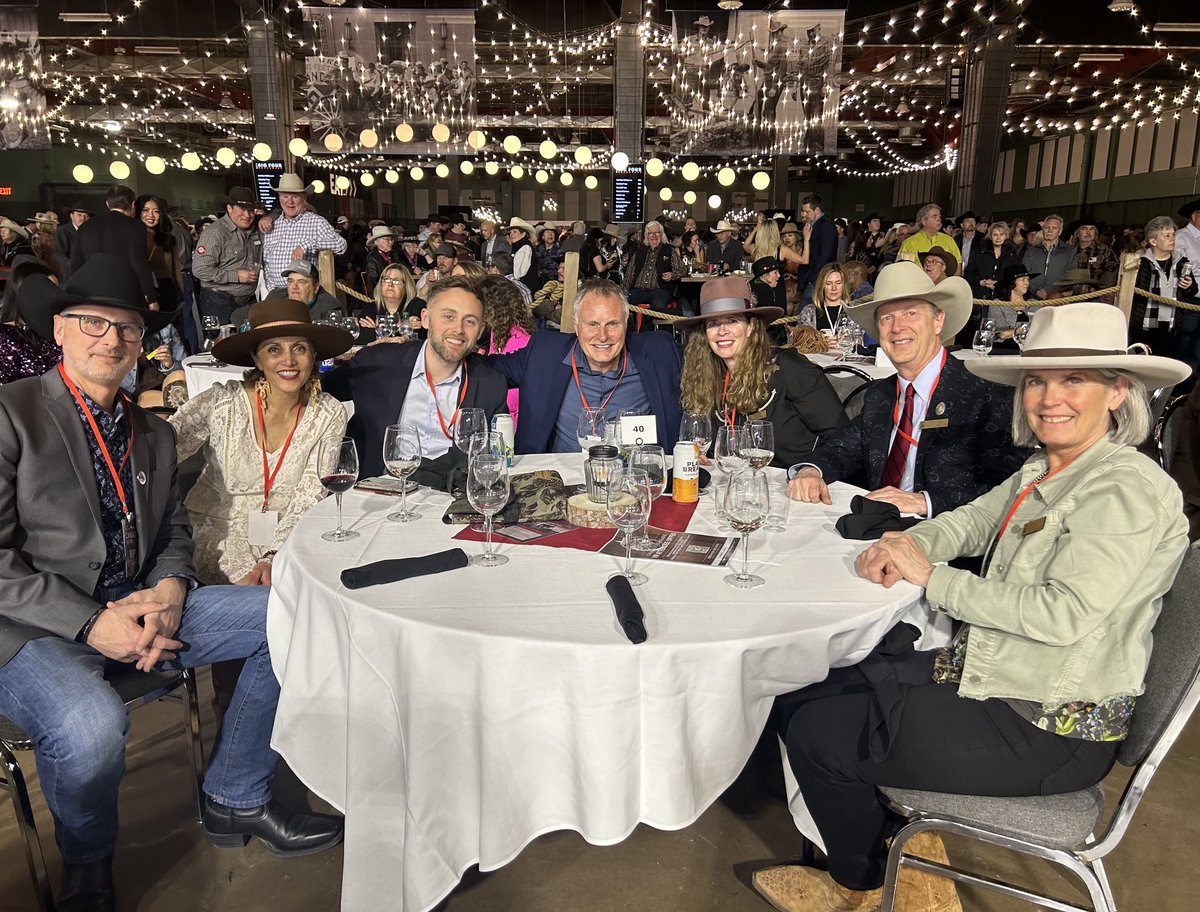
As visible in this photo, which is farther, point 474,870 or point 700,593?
point 474,870

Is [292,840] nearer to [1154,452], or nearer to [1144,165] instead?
[1154,452]

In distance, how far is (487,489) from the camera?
73.0 inches

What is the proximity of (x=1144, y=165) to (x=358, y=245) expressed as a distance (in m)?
17.6

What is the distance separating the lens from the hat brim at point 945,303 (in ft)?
9.09

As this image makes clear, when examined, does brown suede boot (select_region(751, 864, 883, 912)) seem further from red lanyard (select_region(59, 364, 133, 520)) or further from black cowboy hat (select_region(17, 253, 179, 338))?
black cowboy hat (select_region(17, 253, 179, 338))

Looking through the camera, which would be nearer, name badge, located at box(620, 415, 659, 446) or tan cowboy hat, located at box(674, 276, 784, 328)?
name badge, located at box(620, 415, 659, 446)

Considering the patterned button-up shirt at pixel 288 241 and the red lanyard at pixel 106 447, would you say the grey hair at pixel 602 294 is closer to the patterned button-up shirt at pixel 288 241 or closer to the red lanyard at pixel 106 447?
the red lanyard at pixel 106 447

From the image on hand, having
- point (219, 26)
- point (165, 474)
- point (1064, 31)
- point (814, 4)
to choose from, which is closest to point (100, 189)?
point (219, 26)

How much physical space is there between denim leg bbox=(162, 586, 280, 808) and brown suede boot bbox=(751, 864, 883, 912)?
1311 millimetres

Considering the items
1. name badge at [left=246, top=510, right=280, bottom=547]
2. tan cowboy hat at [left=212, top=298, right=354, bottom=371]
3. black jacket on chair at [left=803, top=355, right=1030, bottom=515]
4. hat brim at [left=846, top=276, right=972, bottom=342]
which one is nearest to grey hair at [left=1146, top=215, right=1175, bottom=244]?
hat brim at [left=846, top=276, right=972, bottom=342]

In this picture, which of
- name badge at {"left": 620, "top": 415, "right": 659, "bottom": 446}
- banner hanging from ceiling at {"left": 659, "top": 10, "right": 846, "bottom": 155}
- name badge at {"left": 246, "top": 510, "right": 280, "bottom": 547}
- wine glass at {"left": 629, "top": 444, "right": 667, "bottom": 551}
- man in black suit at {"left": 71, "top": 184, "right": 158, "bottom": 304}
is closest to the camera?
wine glass at {"left": 629, "top": 444, "right": 667, "bottom": 551}

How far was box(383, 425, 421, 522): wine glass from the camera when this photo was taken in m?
2.14

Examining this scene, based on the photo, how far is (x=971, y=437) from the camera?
272 cm

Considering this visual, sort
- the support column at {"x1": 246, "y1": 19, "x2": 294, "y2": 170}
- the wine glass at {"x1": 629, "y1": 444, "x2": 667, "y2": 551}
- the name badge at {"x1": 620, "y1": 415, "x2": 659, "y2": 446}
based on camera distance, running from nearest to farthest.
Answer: the wine glass at {"x1": 629, "y1": 444, "x2": 667, "y2": 551}, the name badge at {"x1": 620, "y1": 415, "x2": 659, "y2": 446}, the support column at {"x1": 246, "y1": 19, "x2": 294, "y2": 170}
